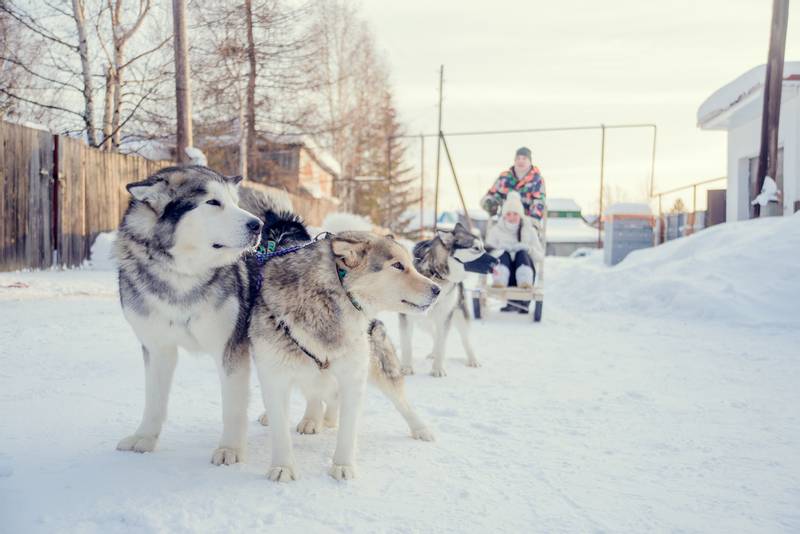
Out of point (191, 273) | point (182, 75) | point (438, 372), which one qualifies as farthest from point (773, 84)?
point (191, 273)

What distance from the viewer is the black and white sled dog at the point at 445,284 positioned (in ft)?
16.8

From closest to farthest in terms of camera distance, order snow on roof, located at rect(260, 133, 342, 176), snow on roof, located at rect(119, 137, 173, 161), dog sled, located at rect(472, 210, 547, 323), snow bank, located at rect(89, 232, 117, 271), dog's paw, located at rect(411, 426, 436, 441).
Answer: dog's paw, located at rect(411, 426, 436, 441) → dog sled, located at rect(472, 210, 547, 323) → snow bank, located at rect(89, 232, 117, 271) → snow on roof, located at rect(119, 137, 173, 161) → snow on roof, located at rect(260, 133, 342, 176)

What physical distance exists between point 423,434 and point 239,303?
121 cm

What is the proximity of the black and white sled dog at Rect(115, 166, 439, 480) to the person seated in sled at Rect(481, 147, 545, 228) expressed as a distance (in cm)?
609

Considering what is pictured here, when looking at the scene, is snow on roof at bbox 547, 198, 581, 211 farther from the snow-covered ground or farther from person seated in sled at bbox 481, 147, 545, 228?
the snow-covered ground

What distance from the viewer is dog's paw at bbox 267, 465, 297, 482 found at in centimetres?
252

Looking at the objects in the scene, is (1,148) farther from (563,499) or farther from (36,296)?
(563,499)

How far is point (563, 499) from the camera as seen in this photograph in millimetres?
2438

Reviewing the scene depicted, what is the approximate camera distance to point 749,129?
14.7 meters

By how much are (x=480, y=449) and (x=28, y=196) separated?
27.4 ft

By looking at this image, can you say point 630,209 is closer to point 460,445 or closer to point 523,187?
point 523,187

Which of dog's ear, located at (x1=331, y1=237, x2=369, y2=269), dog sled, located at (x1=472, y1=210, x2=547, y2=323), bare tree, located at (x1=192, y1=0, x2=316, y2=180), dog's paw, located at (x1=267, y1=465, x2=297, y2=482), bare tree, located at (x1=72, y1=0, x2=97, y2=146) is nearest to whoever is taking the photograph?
Result: dog's paw, located at (x1=267, y1=465, x2=297, y2=482)

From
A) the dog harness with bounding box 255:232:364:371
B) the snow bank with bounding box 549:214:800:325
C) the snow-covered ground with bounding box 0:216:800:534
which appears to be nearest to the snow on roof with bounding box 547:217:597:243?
the snow bank with bounding box 549:214:800:325

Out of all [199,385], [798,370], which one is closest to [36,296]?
[199,385]
